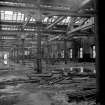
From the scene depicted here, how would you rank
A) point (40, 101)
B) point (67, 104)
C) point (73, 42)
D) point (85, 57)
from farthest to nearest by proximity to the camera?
point (73, 42), point (85, 57), point (40, 101), point (67, 104)

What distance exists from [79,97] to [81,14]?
23.6ft

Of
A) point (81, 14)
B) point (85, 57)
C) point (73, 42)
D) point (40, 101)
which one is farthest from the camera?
point (73, 42)

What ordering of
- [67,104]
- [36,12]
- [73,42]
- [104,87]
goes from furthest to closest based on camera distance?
[73,42] → [36,12] → [67,104] → [104,87]

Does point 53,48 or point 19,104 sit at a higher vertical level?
point 53,48

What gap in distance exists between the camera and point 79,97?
7367mm

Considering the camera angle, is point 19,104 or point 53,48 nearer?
point 19,104

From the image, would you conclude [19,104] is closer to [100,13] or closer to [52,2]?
[100,13]

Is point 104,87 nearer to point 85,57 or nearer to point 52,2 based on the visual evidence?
point 52,2

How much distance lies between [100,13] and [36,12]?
824 cm

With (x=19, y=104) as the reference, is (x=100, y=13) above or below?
above

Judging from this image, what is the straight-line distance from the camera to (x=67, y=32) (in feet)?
71.2

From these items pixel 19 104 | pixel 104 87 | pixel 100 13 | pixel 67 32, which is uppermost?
pixel 67 32

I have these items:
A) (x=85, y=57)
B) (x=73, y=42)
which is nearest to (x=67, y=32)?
(x=85, y=57)

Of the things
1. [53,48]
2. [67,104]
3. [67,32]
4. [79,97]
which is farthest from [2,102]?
[53,48]
